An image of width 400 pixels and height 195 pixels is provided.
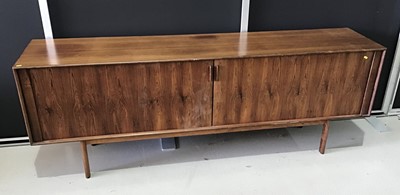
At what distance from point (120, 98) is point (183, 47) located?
1.44ft

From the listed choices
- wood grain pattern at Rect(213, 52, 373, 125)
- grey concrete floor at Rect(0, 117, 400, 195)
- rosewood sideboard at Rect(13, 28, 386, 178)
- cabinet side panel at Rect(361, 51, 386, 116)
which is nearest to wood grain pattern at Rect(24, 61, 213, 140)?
rosewood sideboard at Rect(13, 28, 386, 178)

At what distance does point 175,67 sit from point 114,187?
0.76m

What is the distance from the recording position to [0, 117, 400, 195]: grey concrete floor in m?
1.97

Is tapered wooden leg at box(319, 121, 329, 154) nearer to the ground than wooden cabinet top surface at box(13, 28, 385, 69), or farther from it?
nearer to the ground

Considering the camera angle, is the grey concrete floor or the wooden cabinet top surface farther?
the grey concrete floor

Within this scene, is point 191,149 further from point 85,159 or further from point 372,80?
point 372,80

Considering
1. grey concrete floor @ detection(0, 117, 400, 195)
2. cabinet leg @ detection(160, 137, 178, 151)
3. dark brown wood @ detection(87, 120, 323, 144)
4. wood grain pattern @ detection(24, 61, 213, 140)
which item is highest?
wood grain pattern @ detection(24, 61, 213, 140)

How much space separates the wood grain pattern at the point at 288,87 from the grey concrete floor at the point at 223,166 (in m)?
0.31

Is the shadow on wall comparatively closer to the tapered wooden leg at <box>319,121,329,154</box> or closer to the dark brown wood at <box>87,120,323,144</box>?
the tapered wooden leg at <box>319,121,329,154</box>

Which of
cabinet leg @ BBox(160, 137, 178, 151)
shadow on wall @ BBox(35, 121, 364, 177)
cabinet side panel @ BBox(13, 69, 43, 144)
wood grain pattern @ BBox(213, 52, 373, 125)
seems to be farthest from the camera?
cabinet leg @ BBox(160, 137, 178, 151)

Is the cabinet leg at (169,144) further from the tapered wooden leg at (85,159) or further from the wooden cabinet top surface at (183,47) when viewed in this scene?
the wooden cabinet top surface at (183,47)

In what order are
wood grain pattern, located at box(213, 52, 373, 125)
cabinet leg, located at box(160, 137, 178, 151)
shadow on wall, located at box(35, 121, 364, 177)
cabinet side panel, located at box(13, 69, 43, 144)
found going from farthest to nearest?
cabinet leg, located at box(160, 137, 178, 151) → shadow on wall, located at box(35, 121, 364, 177) → wood grain pattern, located at box(213, 52, 373, 125) → cabinet side panel, located at box(13, 69, 43, 144)

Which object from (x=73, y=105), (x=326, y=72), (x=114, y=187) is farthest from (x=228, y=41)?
(x=114, y=187)

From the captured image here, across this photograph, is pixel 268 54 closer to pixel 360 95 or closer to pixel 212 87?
pixel 212 87
